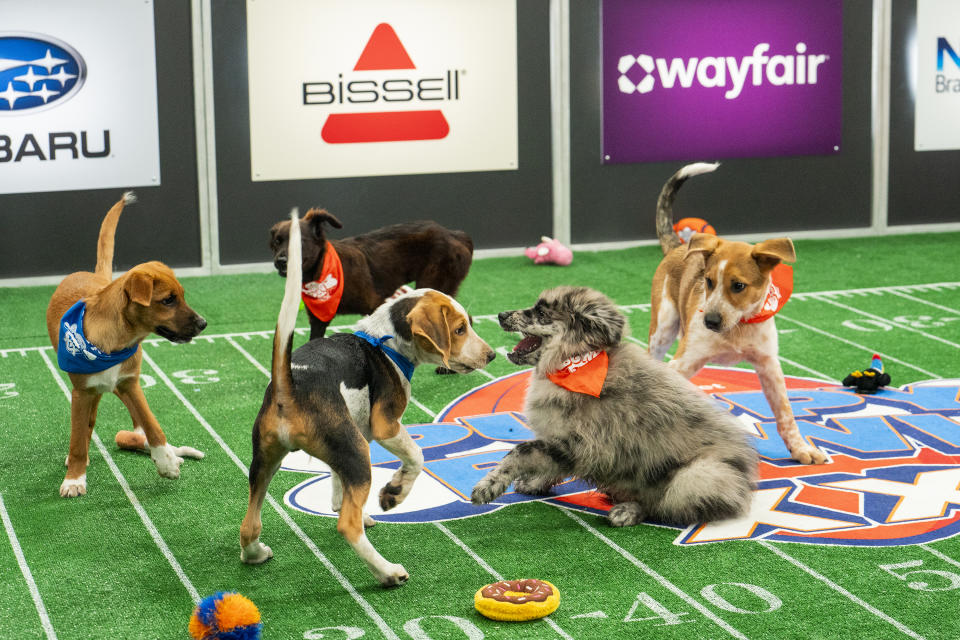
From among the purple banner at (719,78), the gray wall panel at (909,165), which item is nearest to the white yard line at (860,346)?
the purple banner at (719,78)

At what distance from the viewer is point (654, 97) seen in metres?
11.0

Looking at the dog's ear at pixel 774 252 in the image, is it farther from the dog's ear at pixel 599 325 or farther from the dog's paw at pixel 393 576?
the dog's paw at pixel 393 576

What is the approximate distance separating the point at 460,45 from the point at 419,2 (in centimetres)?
50

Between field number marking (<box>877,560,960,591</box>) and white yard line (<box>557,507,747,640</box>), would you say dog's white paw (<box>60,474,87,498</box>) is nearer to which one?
white yard line (<box>557,507,747,640</box>)

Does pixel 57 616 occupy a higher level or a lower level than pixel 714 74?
lower

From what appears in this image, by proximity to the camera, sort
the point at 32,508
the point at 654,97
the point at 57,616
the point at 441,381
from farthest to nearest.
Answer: the point at 654,97 → the point at 441,381 → the point at 32,508 → the point at 57,616

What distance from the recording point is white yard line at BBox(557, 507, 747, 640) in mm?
3857

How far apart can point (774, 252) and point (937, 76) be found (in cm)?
738

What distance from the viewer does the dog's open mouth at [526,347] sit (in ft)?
16.3

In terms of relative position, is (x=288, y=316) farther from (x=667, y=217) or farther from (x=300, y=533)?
(x=667, y=217)

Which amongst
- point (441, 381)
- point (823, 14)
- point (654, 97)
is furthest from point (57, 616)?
point (823, 14)

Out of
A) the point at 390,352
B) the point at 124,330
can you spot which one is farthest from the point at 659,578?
the point at 124,330

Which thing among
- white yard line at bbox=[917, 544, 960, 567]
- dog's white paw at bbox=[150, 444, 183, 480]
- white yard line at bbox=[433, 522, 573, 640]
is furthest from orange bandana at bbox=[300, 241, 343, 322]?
white yard line at bbox=[917, 544, 960, 567]

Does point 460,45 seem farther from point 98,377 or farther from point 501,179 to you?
point 98,377
